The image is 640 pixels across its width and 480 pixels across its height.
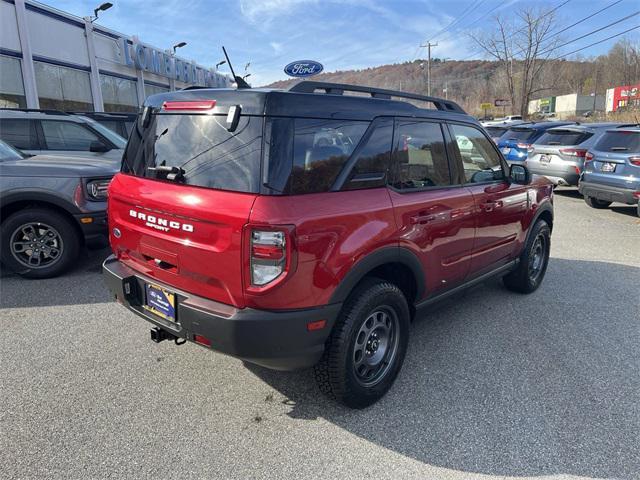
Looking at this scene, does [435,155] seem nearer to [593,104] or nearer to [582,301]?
[582,301]

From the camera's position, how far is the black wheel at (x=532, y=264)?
4.63 m

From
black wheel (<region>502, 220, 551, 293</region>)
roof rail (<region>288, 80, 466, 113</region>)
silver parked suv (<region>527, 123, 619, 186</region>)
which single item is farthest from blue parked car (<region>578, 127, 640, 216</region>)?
roof rail (<region>288, 80, 466, 113</region>)

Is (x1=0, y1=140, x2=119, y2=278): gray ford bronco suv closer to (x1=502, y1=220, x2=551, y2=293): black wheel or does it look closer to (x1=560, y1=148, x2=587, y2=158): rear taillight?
(x1=502, y1=220, x2=551, y2=293): black wheel

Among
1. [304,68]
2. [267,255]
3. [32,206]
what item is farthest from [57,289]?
[304,68]

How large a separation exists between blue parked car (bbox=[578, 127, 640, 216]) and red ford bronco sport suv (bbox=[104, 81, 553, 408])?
21.2 feet

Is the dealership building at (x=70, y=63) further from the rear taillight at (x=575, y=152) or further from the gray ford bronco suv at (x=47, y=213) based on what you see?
the rear taillight at (x=575, y=152)

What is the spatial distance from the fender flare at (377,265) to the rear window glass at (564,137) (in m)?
9.68

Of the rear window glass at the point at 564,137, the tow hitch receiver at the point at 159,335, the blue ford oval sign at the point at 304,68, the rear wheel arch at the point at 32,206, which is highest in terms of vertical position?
the blue ford oval sign at the point at 304,68

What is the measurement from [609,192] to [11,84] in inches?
634

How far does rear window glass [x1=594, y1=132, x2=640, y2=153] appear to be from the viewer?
328 inches

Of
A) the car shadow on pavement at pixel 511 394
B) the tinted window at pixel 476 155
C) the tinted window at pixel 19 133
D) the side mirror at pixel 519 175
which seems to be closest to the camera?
the car shadow on pavement at pixel 511 394

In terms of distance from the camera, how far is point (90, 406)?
279cm

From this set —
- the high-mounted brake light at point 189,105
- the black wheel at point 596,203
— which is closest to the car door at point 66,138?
A: the high-mounted brake light at point 189,105

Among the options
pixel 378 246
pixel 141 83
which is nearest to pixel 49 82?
pixel 141 83
